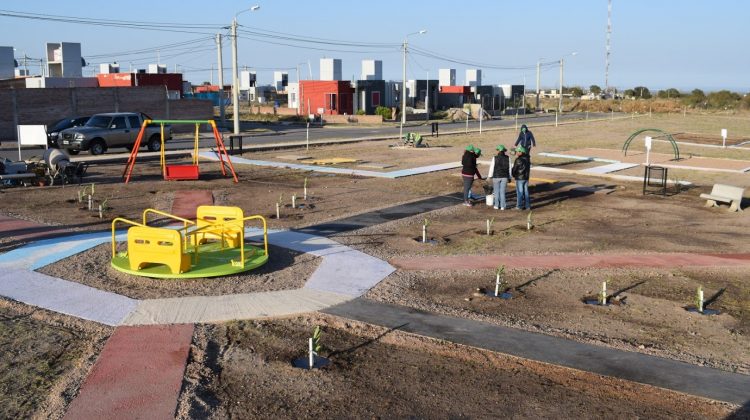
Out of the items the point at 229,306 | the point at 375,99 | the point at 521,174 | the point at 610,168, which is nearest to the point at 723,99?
the point at 375,99

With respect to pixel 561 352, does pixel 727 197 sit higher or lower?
higher

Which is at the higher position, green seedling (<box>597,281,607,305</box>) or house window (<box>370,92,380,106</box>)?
house window (<box>370,92,380,106</box>)

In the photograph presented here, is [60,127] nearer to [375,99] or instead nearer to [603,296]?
[603,296]

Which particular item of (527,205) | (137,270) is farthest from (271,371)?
(527,205)

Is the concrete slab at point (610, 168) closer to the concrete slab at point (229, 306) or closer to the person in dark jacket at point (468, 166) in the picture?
the person in dark jacket at point (468, 166)

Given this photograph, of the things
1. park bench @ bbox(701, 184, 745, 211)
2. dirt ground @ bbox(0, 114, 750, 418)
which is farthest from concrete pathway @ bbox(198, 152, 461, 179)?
park bench @ bbox(701, 184, 745, 211)

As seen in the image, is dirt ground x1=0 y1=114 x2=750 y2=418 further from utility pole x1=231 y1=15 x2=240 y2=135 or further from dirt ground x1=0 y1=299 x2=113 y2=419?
utility pole x1=231 y1=15 x2=240 y2=135

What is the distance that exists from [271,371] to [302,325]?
1610mm

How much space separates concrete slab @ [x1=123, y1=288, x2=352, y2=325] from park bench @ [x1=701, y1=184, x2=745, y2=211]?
1241cm

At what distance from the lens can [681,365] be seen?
28.0 ft

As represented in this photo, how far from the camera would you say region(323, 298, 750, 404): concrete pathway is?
26.2ft

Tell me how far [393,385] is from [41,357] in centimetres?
398

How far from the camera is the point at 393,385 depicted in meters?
7.90

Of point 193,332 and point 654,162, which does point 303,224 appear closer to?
point 193,332
